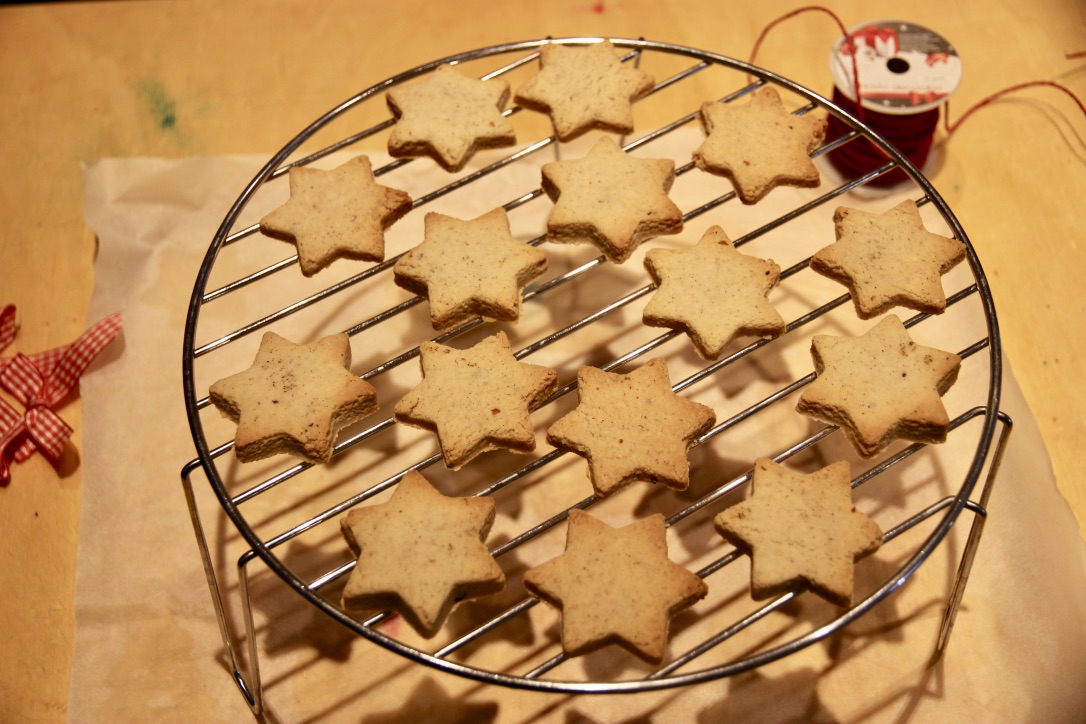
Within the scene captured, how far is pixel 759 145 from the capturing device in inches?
52.4

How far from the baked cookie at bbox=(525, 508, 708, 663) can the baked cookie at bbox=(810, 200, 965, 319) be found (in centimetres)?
38

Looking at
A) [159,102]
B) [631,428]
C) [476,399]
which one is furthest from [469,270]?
[159,102]

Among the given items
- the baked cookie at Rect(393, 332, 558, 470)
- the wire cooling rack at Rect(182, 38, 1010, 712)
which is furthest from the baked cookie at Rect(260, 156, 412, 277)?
the baked cookie at Rect(393, 332, 558, 470)

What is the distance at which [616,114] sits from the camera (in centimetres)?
136

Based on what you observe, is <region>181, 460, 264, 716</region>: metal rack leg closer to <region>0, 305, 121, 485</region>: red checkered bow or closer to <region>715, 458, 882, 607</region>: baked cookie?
<region>0, 305, 121, 485</region>: red checkered bow

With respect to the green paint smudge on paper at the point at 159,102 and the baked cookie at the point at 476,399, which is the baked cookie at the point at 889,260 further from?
the green paint smudge on paper at the point at 159,102

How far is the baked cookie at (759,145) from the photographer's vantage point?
1306 millimetres

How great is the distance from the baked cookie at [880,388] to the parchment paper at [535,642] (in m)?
0.28

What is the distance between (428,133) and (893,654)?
0.88 meters

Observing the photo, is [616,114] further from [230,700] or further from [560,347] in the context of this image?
[230,700]

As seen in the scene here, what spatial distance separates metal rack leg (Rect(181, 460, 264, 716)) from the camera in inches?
45.1

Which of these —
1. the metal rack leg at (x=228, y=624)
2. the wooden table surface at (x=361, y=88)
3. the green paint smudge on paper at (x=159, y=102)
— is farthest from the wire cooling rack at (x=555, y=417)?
the green paint smudge on paper at (x=159, y=102)

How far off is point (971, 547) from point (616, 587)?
431mm

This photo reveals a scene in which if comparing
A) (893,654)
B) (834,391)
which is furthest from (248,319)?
(893,654)
